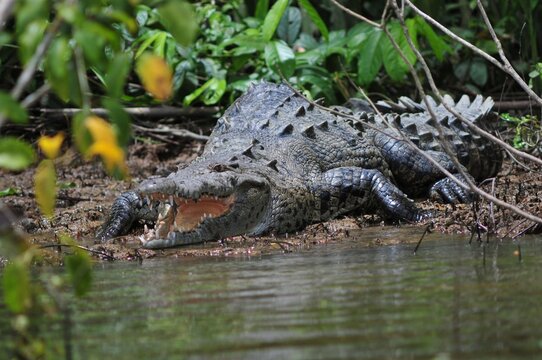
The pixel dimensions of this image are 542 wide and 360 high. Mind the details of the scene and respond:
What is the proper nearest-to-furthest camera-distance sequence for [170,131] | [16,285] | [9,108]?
[9,108] < [16,285] < [170,131]

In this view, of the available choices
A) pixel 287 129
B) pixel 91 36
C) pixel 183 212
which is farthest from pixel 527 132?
pixel 91 36

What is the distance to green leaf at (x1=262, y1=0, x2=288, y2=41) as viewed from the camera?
8.98m

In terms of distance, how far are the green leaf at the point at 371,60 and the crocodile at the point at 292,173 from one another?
0.76 meters

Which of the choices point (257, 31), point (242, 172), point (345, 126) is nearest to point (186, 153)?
point (257, 31)

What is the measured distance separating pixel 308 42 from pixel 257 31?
0.89 metres

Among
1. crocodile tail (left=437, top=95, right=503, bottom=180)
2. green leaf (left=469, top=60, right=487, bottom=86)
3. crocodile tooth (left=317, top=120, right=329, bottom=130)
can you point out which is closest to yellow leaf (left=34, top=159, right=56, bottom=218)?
crocodile tooth (left=317, top=120, right=329, bottom=130)

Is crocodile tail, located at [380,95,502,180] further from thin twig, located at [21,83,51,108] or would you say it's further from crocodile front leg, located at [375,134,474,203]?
thin twig, located at [21,83,51,108]

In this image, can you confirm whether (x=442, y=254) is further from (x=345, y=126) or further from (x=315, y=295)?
(x=345, y=126)

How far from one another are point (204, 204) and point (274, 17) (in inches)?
124

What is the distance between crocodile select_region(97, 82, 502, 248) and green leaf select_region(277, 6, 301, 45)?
2184mm

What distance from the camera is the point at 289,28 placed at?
10922 millimetres

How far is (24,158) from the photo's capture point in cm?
261

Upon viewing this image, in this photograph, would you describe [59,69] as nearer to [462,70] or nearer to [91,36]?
[91,36]

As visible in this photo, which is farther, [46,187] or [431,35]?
[431,35]
